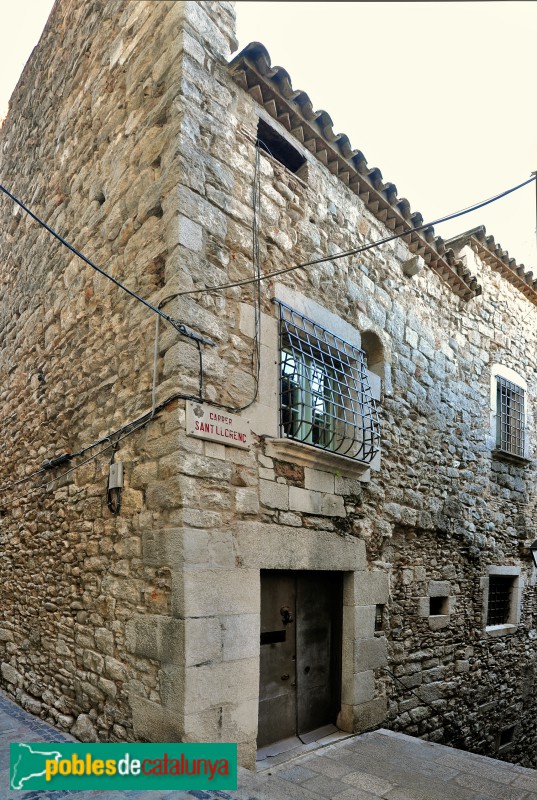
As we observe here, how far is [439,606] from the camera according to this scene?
19.1 feet

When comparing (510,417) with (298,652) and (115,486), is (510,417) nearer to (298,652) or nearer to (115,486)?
(298,652)

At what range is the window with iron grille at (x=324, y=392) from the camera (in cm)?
441

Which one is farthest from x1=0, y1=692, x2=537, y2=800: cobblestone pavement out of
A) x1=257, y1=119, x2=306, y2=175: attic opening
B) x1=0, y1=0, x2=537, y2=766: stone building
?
x1=257, y1=119, x2=306, y2=175: attic opening

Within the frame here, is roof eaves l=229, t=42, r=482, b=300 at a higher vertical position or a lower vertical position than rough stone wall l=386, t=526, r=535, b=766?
higher

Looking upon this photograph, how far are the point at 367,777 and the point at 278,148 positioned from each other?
4874 mm

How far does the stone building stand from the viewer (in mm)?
3514

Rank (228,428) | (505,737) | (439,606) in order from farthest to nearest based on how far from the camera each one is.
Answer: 1. (505,737)
2. (439,606)
3. (228,428)

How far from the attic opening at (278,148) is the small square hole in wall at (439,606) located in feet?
14.8

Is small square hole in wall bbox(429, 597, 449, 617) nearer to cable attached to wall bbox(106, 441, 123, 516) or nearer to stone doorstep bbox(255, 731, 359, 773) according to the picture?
stone doorstep bbox(255, 731, 359, 773)

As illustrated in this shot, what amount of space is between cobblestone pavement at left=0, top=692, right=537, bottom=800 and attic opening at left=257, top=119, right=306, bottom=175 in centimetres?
458

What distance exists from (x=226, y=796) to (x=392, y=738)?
1.90 meters

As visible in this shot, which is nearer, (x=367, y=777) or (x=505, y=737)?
(x=367, y=777)

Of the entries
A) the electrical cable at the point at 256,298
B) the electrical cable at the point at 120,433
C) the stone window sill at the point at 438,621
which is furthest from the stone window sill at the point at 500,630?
the electrical cable at the point at 120,433

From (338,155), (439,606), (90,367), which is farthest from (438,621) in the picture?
(338,155)
